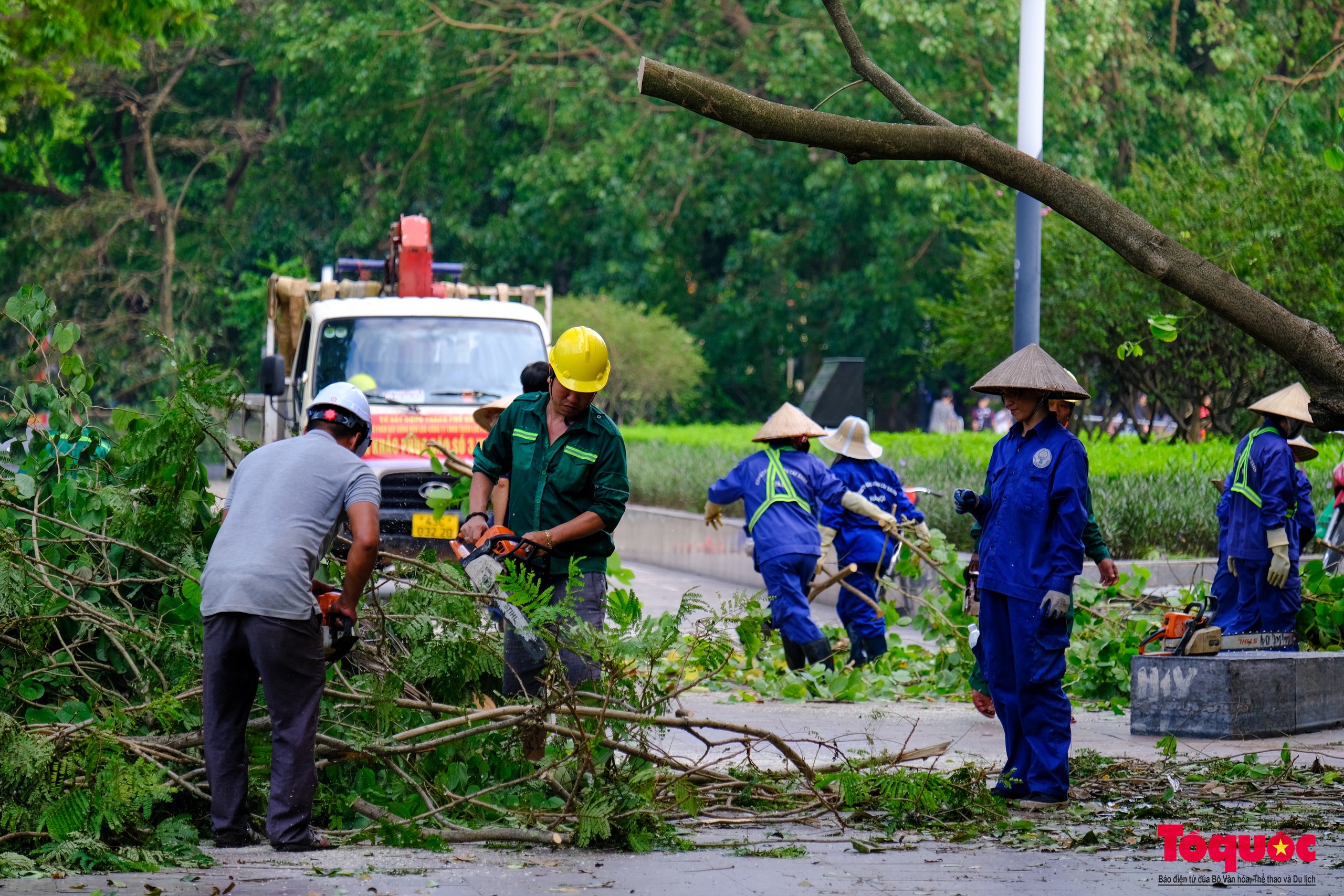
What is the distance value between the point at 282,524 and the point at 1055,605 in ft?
10.3

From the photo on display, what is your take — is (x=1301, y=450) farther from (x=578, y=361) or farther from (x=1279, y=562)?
(x=578, y=361)

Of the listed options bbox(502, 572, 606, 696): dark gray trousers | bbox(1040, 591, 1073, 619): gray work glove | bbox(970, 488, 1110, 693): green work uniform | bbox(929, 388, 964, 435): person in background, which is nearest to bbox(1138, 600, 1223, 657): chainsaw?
bbox(970, 488, 1110, 693): green work uniform

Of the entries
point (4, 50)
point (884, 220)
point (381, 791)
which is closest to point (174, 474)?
point (381, 791)

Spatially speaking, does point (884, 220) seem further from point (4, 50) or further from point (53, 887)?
point (53, 887)

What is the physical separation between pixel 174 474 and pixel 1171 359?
1284 cm

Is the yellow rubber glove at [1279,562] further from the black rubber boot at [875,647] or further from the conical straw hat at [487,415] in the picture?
the conical straw hat at [487,415]

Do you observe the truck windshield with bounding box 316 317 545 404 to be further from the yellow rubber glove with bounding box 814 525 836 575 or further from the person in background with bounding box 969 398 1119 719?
the person in background with bounding box 969 398 1119 719

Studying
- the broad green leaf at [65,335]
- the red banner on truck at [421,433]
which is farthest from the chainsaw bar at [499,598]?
the red banner on truck at [421,433]

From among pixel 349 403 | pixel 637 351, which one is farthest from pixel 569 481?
pixel 637 351

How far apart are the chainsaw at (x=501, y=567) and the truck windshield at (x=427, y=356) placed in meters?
6.23

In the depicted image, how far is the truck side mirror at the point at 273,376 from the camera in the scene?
11.9 m

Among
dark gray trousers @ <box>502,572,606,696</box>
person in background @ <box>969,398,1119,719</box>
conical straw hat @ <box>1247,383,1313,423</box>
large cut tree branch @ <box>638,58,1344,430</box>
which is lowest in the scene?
dark gray trousers @ <box>502,572,606,696</box>

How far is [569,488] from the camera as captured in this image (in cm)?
600

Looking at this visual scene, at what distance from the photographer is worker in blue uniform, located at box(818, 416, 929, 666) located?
402 inches
